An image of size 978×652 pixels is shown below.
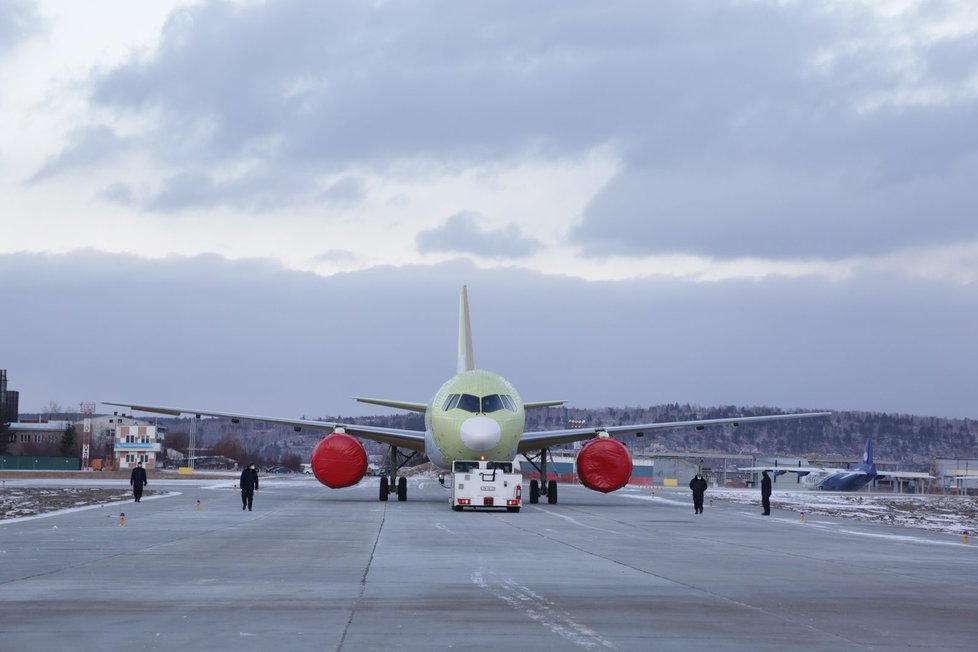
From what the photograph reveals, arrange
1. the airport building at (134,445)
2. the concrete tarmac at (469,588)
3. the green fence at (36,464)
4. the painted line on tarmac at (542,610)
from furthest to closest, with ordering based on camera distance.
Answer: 1. the airport building at (134,445)
2. the green fence at (36,464)
3. the concrete tarmac at (469,588)
4. the painted line on tarmac at (542,610)

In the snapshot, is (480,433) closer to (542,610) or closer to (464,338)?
(464,338)

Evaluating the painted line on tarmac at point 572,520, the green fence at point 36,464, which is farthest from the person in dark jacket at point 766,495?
the green fence at point 36,464

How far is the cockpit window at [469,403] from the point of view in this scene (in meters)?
38.4

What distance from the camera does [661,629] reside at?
1157cm

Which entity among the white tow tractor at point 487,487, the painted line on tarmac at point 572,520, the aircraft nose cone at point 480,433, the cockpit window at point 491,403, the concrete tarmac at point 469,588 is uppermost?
the cockpit window at point 491,403

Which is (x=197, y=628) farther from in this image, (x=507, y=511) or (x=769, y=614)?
(x=507, y=511)

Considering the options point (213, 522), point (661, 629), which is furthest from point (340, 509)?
point (661, 629)

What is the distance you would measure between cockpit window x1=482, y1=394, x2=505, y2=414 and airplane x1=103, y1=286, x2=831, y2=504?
0.03 metres

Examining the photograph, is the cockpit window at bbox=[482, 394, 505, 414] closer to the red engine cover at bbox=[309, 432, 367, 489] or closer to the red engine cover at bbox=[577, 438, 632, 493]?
the red engine cover at bbox=[577, 438, 632, 493]

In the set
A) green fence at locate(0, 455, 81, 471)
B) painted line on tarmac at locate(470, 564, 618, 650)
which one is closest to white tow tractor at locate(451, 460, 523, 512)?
painted line on tarmac at locate(470, 564, 618, 650)

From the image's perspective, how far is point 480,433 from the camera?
37.2m

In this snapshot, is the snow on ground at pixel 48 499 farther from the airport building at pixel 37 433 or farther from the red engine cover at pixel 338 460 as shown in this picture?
the airport building at pixel 37 433

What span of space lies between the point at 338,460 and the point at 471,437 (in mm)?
5933

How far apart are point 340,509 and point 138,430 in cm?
14889
